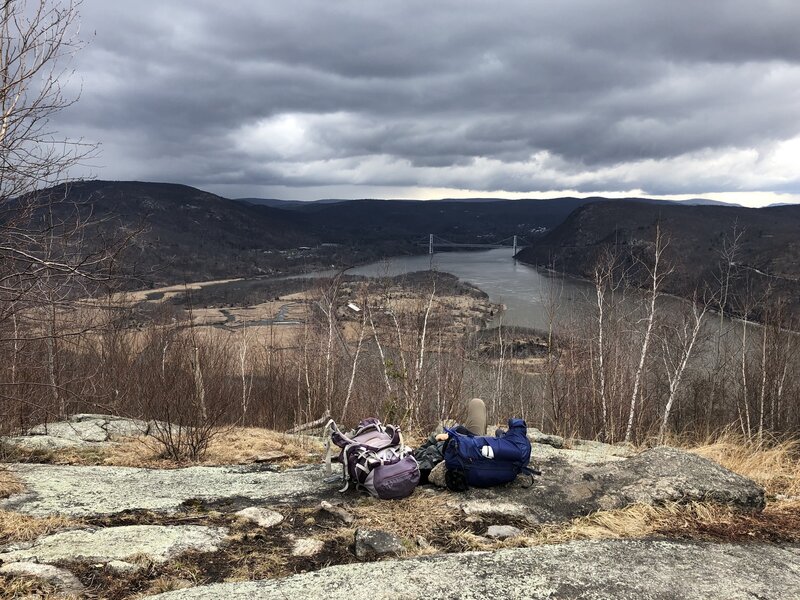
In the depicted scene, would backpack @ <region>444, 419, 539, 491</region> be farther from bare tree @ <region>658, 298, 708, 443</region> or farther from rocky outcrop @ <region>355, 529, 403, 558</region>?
bare tree @ <region>658, 298, 708, 443</region>

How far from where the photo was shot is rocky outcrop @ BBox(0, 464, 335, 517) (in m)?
5.58

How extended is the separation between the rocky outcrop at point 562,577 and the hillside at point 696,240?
50.9 metres

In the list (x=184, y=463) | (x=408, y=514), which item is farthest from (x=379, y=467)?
(x=184, y=463)

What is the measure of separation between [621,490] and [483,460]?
61.8 inches

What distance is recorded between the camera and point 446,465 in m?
6.22

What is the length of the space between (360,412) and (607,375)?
1040cm

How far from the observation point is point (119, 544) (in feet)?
14.9

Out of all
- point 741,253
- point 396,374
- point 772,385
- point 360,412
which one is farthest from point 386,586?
point 741,253

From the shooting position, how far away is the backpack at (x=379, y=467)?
609 centimetres

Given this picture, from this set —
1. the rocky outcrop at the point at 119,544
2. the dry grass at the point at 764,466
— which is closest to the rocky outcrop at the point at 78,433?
the rocky outcrop at the point at 119,544

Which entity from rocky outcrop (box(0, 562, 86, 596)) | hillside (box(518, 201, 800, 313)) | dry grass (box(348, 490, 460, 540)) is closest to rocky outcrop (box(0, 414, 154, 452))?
rocky outcrop (box(0, 562, 86, 596))

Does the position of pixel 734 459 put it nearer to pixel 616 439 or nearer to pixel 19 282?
pixel 19 282

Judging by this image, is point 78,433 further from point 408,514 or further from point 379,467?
point 408,514

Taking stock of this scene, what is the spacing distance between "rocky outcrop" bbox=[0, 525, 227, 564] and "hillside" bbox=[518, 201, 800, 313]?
170 ft
